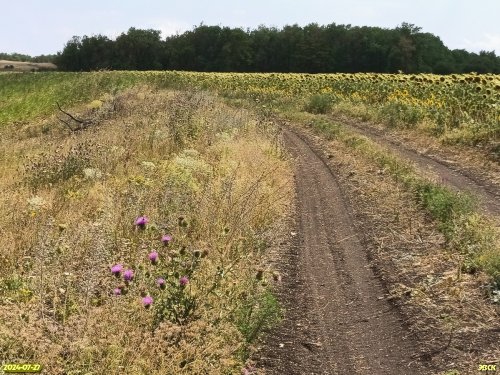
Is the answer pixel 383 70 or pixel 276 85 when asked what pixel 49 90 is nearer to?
pixel 276 85

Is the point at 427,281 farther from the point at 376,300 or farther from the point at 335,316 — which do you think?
the point at 335,316

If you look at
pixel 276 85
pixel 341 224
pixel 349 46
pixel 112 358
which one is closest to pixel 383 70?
pixel 349 46

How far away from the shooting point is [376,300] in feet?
18.3

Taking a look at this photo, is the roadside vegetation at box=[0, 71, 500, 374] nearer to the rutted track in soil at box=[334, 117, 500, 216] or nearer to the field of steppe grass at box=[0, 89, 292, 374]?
the field of steppe grass at box=[0, 89, 292, 374]

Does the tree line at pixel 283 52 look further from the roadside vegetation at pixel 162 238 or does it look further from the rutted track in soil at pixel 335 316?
the rutted track in soil at pixel 335 316

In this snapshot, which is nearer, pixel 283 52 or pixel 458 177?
pixel 458 177

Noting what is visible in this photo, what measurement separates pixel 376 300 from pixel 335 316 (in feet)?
2.08

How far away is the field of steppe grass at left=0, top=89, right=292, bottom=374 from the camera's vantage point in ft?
12.9

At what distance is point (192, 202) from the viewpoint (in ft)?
24.0

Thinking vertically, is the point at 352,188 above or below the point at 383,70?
below

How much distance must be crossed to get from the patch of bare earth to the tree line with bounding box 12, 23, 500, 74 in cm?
6774

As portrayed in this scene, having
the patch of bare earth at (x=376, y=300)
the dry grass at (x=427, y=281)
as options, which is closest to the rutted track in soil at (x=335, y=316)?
the patch of bare earth at (x=376, y=300)

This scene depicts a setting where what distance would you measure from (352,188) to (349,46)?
73.7 m

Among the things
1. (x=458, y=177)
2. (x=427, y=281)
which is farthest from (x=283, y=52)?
(x=427, y=281)
